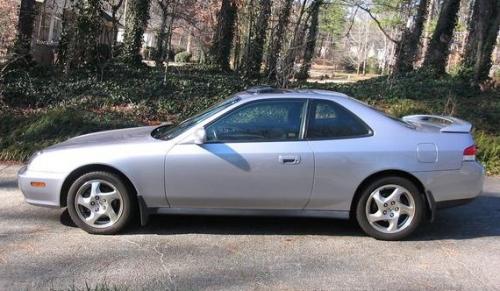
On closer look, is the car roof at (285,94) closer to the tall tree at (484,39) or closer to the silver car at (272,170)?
the silver car at (272,170)

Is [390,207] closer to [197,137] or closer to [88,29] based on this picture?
[197,137]

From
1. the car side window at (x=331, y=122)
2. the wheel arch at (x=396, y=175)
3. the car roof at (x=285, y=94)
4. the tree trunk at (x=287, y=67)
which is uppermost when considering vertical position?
the tree trunk at (x=287, y=67)

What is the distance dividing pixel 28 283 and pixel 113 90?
9.64 m

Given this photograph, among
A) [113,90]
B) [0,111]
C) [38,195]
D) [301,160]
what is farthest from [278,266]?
[113,90]

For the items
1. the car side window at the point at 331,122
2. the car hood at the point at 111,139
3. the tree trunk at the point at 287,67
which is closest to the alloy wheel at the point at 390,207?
the car side window at the point at 331,122

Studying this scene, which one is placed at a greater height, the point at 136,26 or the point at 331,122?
the point at 136,26

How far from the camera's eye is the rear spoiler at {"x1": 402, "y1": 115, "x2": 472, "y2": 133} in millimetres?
6145

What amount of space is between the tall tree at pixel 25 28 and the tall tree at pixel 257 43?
19.7ft

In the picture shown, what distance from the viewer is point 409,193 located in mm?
5922

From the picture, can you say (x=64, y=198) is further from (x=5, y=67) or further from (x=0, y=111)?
(x=5, y=67)

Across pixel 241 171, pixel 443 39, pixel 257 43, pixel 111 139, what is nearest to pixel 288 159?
pixel 241 171

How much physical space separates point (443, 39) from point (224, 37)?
857cm

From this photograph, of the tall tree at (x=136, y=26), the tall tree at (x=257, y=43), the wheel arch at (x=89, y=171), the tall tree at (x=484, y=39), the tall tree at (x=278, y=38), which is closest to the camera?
the wheel arch at (x=89, y=171)

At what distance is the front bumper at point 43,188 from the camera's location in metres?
5.88
